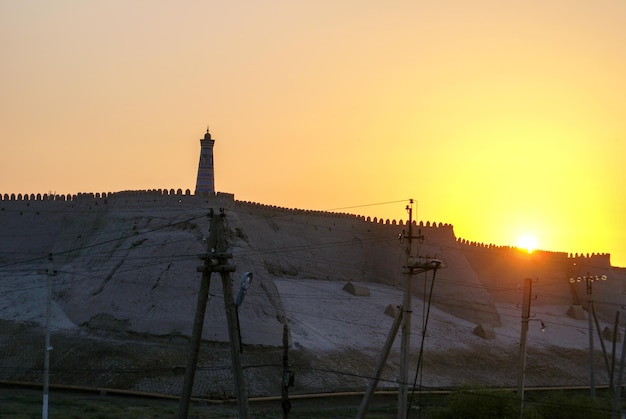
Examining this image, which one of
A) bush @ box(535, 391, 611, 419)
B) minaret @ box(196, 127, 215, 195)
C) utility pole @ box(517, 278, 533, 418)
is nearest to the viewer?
utility pole @ box(517, 278, 533, 418)

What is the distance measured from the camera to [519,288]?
75188mm

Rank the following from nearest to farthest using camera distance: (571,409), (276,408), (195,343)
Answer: (195,343)
(571,409)
(276,408)

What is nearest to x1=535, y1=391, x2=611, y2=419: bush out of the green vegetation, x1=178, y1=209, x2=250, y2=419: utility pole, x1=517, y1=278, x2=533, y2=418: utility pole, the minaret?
the green vegetation

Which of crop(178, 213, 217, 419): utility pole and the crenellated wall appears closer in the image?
crop(178, 213, 217, 419): utility pole

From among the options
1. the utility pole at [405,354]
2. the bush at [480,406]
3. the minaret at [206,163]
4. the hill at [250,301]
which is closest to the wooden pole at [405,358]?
the utility pole at [405,354]

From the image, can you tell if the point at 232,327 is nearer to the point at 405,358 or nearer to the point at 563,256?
the point at 405,358

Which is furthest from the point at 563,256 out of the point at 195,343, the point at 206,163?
the point at 195,343

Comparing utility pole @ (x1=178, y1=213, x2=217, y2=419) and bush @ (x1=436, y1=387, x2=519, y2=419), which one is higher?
utility pole @ (x1=178, y1=213, x2=217, y2=419)

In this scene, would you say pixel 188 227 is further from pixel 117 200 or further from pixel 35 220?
pixel 35 220

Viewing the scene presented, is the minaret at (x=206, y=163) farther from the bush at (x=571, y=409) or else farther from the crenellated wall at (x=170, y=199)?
the bush at (x=571, y=409)

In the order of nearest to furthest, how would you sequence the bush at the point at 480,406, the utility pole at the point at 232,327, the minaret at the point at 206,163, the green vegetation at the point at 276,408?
the utility pole at the point at 232,327 < the green vegetation at the point at 276,408 < the bush at the point at 480,406 < the minaret at the point at 206,163

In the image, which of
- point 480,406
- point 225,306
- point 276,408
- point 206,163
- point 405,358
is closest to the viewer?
point 225,306

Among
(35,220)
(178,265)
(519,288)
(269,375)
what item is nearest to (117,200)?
(35,220)

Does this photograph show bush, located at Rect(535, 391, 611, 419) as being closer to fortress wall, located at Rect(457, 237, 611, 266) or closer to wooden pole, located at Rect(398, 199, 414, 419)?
wooden pole, located at Rect(398, 199, 414, 419)
